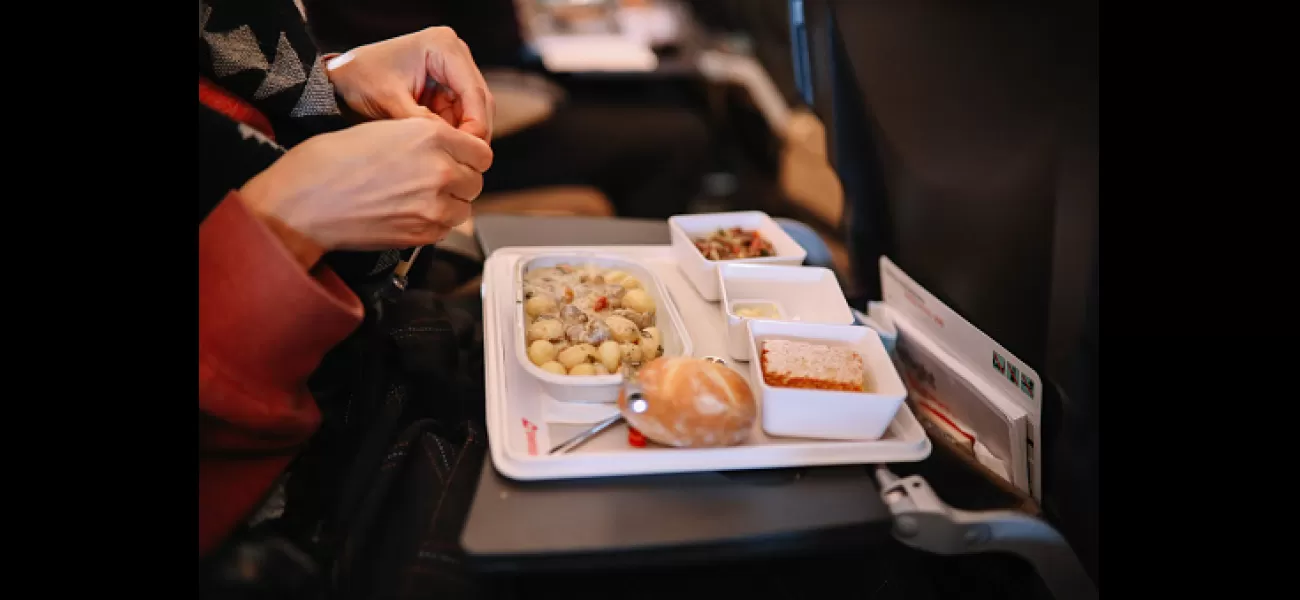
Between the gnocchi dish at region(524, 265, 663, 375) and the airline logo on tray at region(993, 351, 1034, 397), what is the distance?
342 mm

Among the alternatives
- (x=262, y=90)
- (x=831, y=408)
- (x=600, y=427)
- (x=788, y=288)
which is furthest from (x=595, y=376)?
(x=262, y=90)

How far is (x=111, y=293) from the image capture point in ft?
1.99

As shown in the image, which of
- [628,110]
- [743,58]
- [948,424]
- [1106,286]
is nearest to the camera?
[1106,286]

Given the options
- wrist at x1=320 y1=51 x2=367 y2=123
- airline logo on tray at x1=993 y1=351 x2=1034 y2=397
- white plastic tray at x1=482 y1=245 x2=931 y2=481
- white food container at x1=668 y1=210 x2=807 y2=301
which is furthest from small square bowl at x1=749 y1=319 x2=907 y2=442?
wrist at x1=320 y1=51 x2=367 y2=123

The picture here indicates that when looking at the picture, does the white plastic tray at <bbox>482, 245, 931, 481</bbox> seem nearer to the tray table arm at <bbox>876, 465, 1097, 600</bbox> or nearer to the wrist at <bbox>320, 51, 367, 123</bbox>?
the tray table arm at <bbox>876, 465, 1097, 600</bbox>

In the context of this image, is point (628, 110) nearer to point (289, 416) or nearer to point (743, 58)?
point (743, 58)

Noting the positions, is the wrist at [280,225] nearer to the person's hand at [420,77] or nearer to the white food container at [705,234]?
the person's hand at [420,77]

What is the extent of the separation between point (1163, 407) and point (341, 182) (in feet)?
2.34

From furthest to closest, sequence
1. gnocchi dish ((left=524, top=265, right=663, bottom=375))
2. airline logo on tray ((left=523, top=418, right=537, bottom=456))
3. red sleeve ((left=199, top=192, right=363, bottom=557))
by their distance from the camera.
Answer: gnocchi dish ((left=524, top=265, right=663, bottom=375)) < airline logo on tray ((left=523, top=418, right=537, bottom=456)) < red sleeve ((left=199, top=192, right=363, bottom=557))

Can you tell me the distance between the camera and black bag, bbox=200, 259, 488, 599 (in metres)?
0.69

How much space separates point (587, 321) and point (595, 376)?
0.40 ft

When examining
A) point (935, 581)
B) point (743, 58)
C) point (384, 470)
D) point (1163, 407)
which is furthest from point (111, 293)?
point (743, 58)

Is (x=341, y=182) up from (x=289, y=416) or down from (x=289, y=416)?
up

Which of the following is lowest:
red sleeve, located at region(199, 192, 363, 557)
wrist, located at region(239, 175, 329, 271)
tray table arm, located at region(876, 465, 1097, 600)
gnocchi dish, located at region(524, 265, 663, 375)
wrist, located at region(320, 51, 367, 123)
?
tray table arm, located at region(876, 465, 1097, 600)
